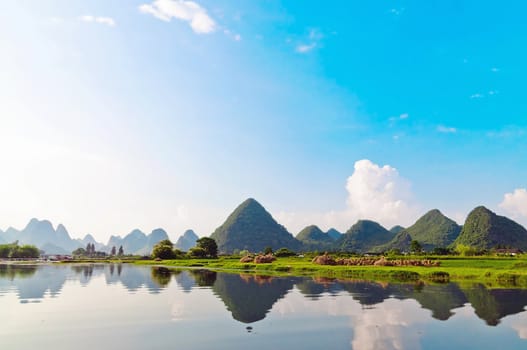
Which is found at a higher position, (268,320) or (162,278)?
(268,320)

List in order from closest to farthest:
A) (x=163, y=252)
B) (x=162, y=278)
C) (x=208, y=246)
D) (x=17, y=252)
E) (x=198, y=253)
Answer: (x=162, y=278) < (x=163, y=252) < (x=198, y=253) < (x=208, y=246) < (x=17, y=252)

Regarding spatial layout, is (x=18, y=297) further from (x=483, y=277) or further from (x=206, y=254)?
(x=206, y=254)

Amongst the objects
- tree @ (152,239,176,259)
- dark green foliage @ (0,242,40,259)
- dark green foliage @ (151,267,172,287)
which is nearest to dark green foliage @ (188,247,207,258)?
tree @ (152,239,176,259)

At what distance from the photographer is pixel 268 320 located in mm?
21375

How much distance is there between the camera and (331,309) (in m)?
24.9

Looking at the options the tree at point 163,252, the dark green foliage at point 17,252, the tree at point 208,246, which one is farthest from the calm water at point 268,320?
the dark green foliage at point 17,252

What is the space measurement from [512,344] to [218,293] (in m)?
23.3

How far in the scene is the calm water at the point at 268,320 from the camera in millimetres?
16406

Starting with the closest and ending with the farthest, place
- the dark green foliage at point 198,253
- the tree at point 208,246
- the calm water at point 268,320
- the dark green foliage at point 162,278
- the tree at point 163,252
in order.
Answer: the calm water at point 268,320
the dark green foliage at point 162,278
the tree at point 163,252
the dark green foliage at point 198,253
the tree at point 208,246

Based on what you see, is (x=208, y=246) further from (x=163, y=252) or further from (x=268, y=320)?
(x=268, y=320)

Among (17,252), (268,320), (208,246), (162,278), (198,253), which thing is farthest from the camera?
(17,252)

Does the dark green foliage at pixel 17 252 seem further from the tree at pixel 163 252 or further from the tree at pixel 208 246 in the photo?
the tree at pixel 208 246

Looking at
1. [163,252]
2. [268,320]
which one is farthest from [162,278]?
[163,252]

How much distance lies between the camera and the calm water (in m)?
16.4
